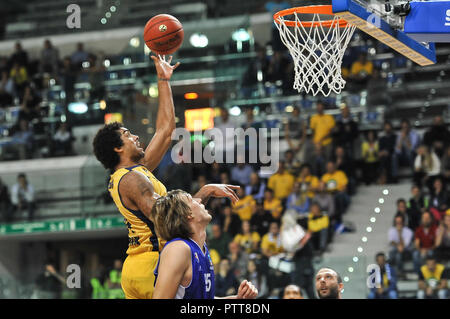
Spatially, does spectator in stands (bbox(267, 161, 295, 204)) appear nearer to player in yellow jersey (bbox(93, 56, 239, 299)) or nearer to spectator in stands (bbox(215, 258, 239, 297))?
spectator in stands (bbox(215, 258, 239, 297))

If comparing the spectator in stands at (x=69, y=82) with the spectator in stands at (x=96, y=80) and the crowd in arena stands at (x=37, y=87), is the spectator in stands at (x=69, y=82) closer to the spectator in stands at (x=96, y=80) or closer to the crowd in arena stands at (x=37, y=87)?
the crowd in arena stands at (x=37, y=87)

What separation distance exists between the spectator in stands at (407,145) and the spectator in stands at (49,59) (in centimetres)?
703

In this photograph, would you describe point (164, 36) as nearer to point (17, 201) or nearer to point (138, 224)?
point (138, 224)

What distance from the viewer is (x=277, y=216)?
36.0 feet

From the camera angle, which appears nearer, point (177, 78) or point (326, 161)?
point (326, 161)

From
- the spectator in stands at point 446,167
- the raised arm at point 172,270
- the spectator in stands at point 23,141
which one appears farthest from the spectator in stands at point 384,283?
the spectator in stands at point 23,141

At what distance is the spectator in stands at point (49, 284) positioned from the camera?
1119 cm

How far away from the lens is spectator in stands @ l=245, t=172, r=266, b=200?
11.5m

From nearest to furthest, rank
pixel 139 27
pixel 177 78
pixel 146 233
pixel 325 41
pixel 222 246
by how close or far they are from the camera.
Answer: pixel 146 233, pixel 325 41, pixel 222 246, pixel 177 78, pixel 139 27

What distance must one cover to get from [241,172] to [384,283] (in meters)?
3.30

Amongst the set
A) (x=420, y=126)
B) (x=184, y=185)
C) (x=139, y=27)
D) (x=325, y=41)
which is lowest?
(x=184, y=185)
